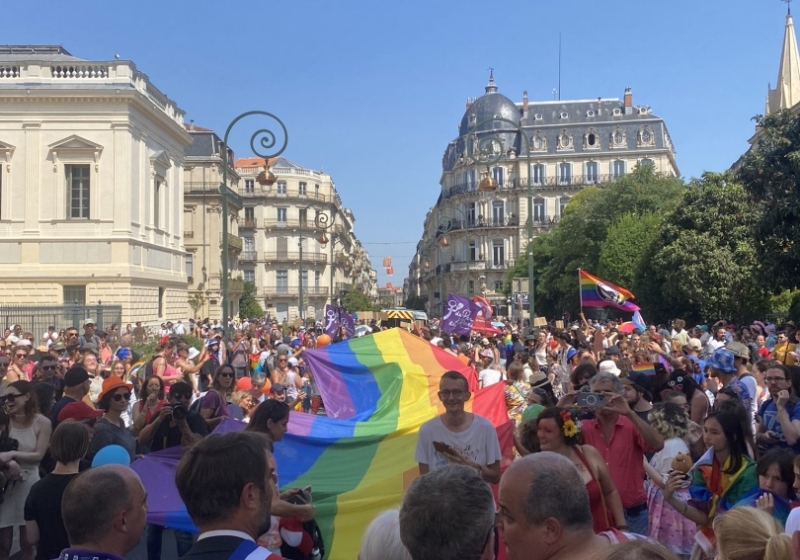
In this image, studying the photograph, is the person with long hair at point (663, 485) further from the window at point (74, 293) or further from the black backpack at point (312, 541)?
the window at point (74, 293)

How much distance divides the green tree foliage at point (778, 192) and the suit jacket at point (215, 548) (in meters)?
22.9

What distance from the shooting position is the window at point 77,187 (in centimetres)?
3250

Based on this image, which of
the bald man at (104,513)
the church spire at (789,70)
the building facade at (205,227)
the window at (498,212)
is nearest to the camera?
the bald man at (104,513)

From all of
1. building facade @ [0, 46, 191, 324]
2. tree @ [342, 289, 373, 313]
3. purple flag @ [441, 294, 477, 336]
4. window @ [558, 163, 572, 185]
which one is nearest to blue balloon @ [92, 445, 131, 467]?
purple flag @ [441, 294, 477, 336]

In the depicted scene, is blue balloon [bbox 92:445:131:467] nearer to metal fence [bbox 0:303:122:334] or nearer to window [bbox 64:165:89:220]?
metal fence [bbox 0:303:122:334]

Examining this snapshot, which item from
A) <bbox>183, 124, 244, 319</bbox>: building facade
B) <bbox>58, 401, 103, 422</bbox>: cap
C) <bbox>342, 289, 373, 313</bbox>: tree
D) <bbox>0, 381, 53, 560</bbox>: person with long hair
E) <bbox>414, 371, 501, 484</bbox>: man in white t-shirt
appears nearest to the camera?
<bbox>414, 371, 501, 484</bbox>: man in white t-shirt

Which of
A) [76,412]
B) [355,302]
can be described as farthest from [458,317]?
[355,302]

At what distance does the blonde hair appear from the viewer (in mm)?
2951

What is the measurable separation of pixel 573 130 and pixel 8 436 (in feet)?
265

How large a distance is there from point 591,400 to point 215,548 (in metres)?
3.14

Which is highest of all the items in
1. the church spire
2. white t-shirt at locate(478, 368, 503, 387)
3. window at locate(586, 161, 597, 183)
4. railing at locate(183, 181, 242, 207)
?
the church spire

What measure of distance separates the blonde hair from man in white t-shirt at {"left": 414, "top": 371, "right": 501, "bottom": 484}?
8.38 ft

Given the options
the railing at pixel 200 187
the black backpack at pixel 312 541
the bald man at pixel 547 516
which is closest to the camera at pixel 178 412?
the black backpack at pixel 312 541

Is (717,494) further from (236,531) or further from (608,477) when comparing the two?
(236,531)
